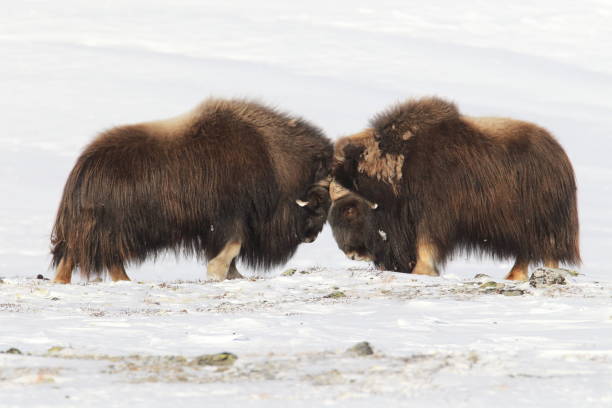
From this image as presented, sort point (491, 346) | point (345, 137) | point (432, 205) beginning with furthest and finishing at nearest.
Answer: point (345, 137) < point (432, 205) < point (491, 346)

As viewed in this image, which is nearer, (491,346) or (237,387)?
(237,387)

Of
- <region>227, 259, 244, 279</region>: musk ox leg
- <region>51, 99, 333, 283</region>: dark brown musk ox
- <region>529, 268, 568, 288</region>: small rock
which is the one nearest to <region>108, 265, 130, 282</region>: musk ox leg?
<region>51, 99, 333, 283</region>: dark brown musk ox

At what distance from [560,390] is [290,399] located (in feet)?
2.76

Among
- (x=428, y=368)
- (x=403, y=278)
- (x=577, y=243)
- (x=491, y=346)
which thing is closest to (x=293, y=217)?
(x=403, y=278)

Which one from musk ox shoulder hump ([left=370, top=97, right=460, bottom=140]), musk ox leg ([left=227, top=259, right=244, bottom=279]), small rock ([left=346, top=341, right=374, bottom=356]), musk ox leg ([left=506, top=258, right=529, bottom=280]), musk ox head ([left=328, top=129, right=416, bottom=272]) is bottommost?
musk ox leg ([left=227, top=259, right=244, bottom=279])

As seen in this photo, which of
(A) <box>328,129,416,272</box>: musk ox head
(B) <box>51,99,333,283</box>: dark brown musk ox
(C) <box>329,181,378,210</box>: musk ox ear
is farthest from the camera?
(C) <box>329,181,378,210</box>: musk ox ear

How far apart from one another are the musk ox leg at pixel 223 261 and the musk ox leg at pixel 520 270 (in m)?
1.94

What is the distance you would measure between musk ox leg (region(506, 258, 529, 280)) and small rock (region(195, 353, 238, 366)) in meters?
4.18

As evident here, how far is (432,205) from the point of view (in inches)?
301

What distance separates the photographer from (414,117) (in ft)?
25.8

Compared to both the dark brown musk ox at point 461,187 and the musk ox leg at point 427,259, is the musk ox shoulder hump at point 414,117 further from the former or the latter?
the musk ox leg at point 427,259

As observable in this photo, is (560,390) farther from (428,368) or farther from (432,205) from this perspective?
(432,205)

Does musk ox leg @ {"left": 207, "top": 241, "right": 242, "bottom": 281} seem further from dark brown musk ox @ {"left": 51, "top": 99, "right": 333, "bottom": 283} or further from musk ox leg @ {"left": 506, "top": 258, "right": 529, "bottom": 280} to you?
musk ox leg @ {"left": 506, "top": 258, "right": 529, "bottom": 280}

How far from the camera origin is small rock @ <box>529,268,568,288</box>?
6.66 metres
